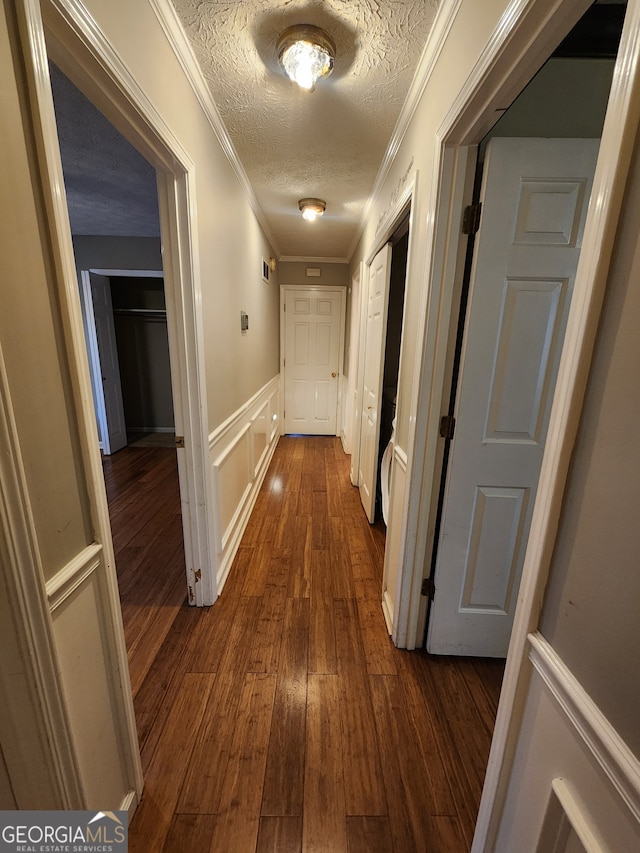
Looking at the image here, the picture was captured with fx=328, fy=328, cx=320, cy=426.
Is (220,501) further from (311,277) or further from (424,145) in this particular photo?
(311,277)

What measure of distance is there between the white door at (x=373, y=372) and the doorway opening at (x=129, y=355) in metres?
1.38

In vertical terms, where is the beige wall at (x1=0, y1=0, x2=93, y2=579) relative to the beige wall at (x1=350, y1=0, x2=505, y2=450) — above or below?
below

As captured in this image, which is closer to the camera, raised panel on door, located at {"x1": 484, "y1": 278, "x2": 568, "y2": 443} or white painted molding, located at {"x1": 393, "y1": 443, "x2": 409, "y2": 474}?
raised panel on door, located at {"x1": 484, "y1": 278, "x2": 568, "y2": 443}

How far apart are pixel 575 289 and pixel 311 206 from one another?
8.89 feet

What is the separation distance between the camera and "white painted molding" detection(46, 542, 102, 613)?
0.69 metres

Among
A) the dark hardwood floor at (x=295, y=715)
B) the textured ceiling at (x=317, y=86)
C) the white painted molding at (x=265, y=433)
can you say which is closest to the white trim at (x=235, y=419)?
the white painted molding at (x=265, y=433)

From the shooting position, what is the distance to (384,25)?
114cm

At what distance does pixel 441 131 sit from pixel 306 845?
2.27 metres

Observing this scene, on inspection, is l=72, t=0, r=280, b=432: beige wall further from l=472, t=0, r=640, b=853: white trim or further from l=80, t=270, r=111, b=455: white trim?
l=80, t=270, r=111, b=455: white trim

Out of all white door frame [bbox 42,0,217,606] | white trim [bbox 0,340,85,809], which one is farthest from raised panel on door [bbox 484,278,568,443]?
white trim [bbox 0,340,85,809]

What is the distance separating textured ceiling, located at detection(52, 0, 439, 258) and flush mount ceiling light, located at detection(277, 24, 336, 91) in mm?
22

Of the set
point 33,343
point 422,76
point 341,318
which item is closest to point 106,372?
point 341,318

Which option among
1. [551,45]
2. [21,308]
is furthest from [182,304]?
[551,45]

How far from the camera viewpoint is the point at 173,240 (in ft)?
4.55
